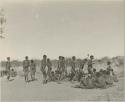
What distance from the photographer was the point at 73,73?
1286 mm

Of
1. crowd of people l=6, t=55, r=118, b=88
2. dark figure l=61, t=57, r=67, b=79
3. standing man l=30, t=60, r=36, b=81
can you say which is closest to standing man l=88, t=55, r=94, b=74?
crowd of people l=6, t=55, r=118, b=88

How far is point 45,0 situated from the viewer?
4.28 ft

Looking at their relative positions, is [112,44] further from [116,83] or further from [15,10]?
[15,10]

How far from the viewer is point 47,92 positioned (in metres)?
1.28

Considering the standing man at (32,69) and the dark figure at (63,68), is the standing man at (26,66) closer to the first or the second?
the standing man at (32,69)

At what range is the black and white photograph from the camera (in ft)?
4.20

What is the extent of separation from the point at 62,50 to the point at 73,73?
125 millimetres

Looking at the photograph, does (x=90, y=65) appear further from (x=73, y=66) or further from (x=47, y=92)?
(x=47, y=92)

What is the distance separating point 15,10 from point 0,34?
5.5 inches

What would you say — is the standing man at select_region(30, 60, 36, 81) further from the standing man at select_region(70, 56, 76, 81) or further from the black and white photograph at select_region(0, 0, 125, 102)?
the standing man at select_region(70, 56, 76, 81)

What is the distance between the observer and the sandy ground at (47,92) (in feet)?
4.19

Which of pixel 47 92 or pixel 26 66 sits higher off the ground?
pixel 26 66

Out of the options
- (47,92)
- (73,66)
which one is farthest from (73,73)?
(47,92)

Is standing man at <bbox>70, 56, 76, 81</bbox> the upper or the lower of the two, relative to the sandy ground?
upper
